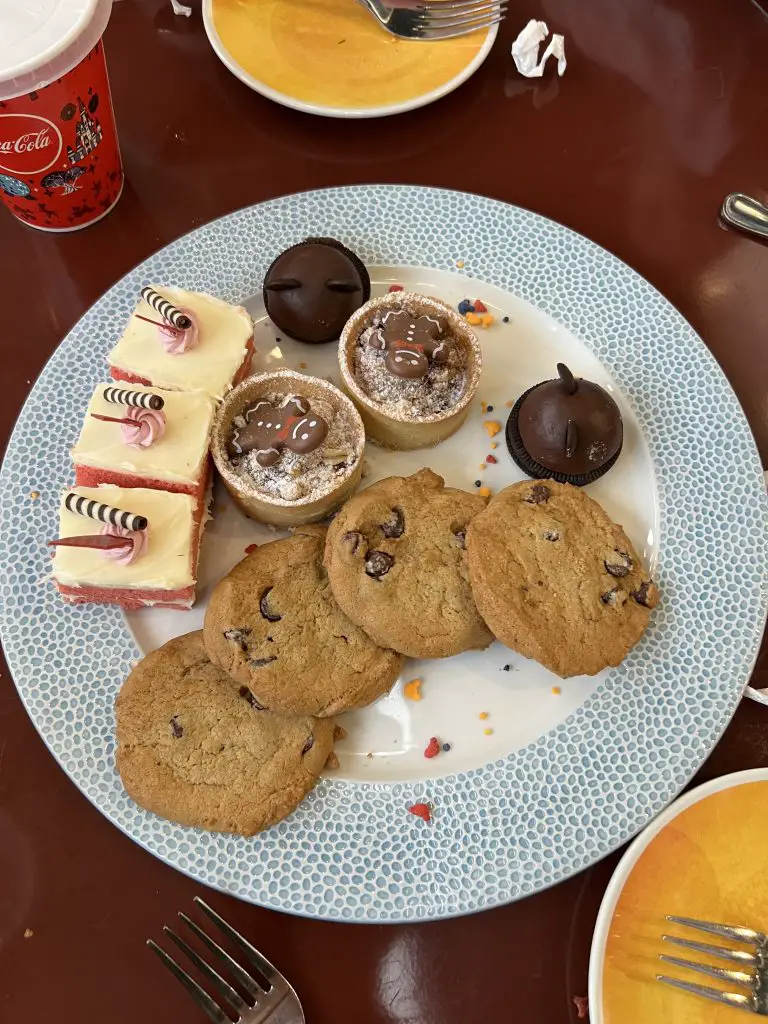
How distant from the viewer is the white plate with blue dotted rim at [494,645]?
1.92 m

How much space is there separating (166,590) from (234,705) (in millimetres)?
343

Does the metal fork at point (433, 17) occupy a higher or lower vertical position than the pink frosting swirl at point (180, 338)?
higher

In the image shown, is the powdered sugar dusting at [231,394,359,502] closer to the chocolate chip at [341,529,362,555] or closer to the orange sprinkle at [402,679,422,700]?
the chocolate chip at [341,529,362,555]

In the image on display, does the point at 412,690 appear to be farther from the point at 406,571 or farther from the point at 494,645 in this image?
the point at 406,571

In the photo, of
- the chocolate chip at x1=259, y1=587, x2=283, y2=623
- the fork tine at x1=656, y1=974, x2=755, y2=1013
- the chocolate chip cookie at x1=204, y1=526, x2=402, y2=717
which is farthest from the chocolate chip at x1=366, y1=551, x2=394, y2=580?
the fork tine at x1=656, y1=974, x2=755, y2=1013

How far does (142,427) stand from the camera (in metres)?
2.02

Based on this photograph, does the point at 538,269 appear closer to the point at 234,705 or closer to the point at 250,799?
the point at 234,705

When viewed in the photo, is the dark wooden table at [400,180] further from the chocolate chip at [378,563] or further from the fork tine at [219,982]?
the chocolate chip at [378,563]

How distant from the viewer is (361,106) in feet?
8.54

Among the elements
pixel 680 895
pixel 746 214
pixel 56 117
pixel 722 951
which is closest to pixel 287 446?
pixel 56 117

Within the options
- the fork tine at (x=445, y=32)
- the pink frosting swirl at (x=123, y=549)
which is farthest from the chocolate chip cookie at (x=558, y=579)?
the fork tine at (x=445, y=32)

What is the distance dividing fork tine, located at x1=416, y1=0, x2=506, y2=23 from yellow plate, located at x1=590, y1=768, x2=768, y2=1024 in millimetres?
2551

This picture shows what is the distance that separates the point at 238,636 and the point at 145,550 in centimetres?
33

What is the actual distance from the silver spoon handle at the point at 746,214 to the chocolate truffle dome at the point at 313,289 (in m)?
1.34
